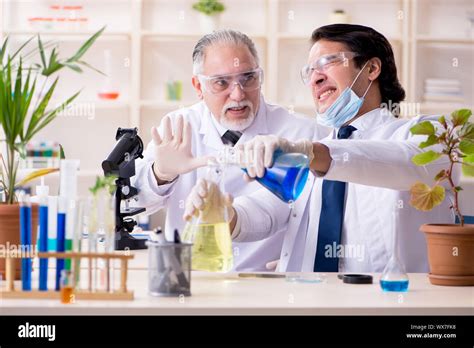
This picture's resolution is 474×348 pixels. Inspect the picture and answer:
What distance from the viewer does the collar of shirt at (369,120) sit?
2707mm

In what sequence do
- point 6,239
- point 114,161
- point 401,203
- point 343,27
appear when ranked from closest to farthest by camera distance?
point 6,239
point 401,203
point 114,161
point 343,27

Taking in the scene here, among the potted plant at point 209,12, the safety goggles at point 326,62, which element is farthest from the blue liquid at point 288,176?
the potted plant at point 209,12

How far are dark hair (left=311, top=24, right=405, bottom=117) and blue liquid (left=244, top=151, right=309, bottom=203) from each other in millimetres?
1002

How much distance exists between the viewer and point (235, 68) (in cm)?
287

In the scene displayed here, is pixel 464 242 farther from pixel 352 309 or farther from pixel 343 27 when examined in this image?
pixel 343 27

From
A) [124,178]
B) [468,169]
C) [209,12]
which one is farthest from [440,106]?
[468,169]

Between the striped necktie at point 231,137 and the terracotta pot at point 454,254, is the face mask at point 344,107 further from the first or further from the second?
the terracotta pot at point 454,254

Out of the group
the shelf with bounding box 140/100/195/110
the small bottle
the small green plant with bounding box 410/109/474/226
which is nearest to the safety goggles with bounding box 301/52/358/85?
the small green plant with bounding box 410/109/474/226

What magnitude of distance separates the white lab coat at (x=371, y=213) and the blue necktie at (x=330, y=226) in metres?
0.02

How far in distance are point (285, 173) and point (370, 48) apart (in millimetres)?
1097

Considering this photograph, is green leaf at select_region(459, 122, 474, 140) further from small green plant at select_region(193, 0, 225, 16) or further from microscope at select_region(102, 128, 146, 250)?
small green plant at select_region(193, 0, 225, 16)

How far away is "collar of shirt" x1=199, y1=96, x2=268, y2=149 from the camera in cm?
302

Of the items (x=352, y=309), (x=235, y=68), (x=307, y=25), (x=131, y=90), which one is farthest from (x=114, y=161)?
(x=307, y=25)
